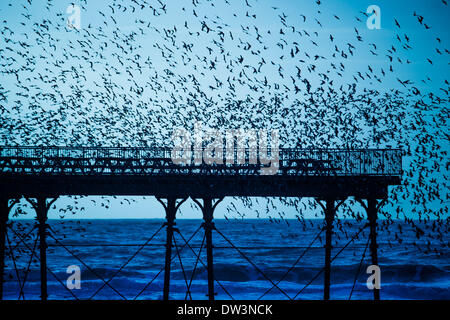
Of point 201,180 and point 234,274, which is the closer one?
point 201,180

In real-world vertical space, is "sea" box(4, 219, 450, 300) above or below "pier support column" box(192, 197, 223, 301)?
below

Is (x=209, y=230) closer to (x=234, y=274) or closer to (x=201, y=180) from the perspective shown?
(x=201, y=180)

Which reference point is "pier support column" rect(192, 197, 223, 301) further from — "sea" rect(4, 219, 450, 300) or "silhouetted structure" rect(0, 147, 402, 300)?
"sea" rect(4, 219, 450, 300)

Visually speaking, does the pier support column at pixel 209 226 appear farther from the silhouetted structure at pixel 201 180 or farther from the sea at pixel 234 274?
the sea at pixel 234 274

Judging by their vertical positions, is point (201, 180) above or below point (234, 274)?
above

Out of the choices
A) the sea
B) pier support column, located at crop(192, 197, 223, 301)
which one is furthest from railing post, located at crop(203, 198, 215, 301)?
the sea

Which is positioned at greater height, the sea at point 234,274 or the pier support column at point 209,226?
the pier support column at point 209,226

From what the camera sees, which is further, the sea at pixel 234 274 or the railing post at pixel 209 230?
the sea at pixel 234 274

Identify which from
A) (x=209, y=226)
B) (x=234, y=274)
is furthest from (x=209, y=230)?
(x=234, y=274)

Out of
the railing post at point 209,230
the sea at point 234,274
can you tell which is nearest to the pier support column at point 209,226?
the railing post at point 209,230

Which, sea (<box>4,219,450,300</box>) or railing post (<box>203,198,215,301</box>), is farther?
sea (<box>4,219,450,300</box>)

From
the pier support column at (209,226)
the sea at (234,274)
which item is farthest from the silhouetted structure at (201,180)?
the sea at (234,274)

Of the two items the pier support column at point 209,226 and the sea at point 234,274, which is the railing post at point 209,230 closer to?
the pier support column at point 209,226
